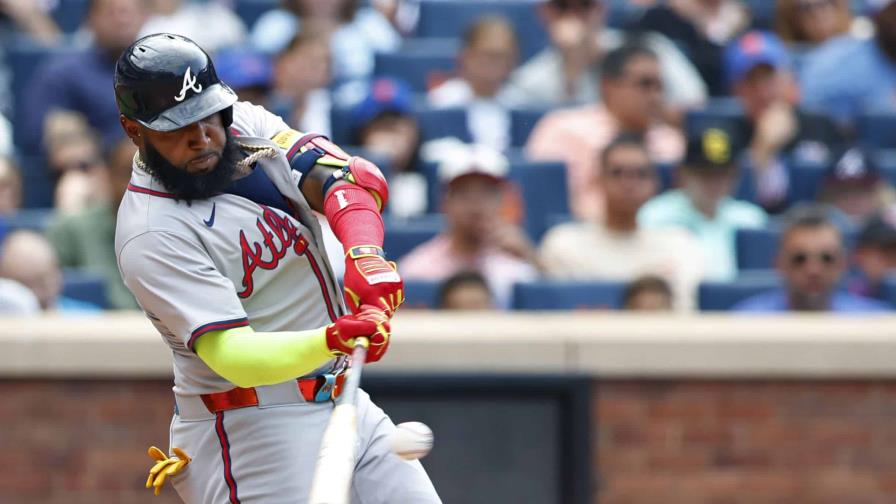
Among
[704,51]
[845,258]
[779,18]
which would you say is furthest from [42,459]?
[779,18]

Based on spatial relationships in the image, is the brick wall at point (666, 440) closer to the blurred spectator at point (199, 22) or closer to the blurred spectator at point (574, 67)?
the blurred spectator at point (574, 67)

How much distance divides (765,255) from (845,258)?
1.16ft

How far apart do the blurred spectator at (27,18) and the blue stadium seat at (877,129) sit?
4063mm

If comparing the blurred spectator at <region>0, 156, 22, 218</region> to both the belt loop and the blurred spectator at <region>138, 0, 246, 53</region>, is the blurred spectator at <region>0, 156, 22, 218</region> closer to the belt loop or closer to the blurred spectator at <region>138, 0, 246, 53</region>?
the blurred spectator at <region>138, 0, 246, 53</region>

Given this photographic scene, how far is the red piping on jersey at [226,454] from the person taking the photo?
3330 mm

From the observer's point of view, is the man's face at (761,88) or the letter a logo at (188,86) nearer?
the letter a logo at (188,86)

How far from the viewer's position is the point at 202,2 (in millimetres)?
7559

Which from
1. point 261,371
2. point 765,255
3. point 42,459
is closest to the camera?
A: point 261,371

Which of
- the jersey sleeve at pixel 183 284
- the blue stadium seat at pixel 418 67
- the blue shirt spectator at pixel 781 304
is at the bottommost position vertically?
the jersey sleeve at pixel 183 284

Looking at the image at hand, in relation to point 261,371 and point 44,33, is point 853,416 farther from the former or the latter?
point 44,33

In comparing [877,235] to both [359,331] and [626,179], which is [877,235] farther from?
[359,331]

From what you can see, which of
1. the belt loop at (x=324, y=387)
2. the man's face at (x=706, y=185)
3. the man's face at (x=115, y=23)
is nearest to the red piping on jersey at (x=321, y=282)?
the belt loop at (x=324, y=387)

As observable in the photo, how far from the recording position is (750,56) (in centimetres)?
712

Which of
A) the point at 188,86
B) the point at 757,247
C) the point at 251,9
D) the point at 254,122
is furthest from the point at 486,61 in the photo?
the point at 188,86
